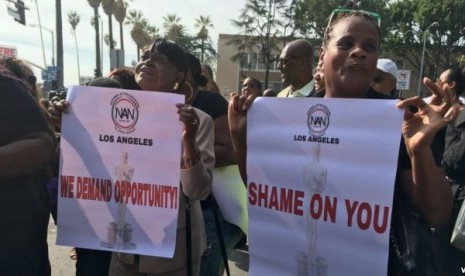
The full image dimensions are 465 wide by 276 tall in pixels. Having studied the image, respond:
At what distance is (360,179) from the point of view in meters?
1.58

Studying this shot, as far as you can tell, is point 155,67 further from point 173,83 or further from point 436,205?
point 436,205

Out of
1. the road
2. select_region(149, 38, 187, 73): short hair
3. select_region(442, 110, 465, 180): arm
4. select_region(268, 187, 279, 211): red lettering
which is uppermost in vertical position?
select_region(149, 38, 187, 73): short hair

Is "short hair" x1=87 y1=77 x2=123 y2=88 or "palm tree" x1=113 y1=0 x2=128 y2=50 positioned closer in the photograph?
"short hair" x1=87 y1=77 x2=123 y2=88

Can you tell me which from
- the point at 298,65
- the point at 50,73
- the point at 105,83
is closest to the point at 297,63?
the point at 298,65

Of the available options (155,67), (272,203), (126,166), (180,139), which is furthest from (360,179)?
(155,67)

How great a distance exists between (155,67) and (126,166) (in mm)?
542

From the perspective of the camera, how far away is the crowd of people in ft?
4.77

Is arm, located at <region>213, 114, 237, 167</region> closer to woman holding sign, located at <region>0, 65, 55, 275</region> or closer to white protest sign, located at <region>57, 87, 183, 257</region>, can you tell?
white protest sign, located at <region>57, 87, 183, 257</region>

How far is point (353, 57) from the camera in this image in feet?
5.35

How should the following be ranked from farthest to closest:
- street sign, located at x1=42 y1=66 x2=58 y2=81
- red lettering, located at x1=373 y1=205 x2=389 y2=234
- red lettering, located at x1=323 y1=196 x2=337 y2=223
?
street sign, located at x1=42 y1=66 x2=58 y2=81
red lettering, located at x1=323 y1=196 x2=337 y2=223
red lettering, located at x1=373 y1=205 x2=389 y2=234

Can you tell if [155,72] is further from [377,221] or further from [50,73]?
[50,73]

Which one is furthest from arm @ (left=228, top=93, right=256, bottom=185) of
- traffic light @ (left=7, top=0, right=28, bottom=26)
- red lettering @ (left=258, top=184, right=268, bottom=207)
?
traffic light @ (left=7, top=0, right=28, bottom=26)

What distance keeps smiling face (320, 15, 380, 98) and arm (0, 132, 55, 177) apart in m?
1.12

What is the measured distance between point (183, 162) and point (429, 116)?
105 centimetres
